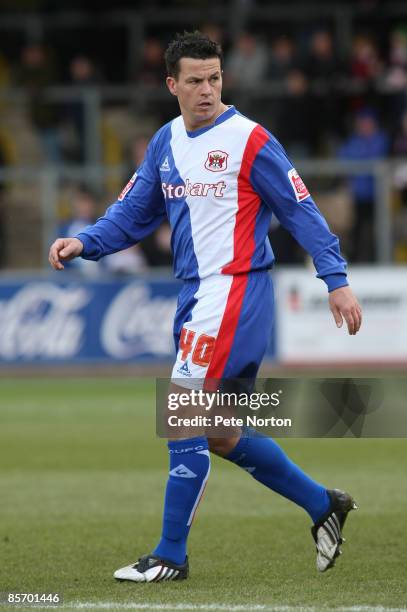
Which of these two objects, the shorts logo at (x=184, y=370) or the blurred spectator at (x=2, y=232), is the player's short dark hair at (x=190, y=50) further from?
the blurred spectator at (x=2, y=232)

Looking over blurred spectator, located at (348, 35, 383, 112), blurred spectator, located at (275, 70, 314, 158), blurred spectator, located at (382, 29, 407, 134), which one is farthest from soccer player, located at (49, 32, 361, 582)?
blurred spectator, located at (348, 35, 383, 112)

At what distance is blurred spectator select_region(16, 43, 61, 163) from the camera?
19906 mm

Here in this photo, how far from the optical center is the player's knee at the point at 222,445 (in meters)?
6.24

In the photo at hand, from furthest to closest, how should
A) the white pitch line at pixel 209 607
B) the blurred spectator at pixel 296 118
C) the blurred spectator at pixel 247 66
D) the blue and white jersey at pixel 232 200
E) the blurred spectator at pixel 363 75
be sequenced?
the blurred spectator at pixel 247 66 → the blurred spectator at pixel 363 75 → the blurred spectator at pixel 296 118 → the blue and white jersey at pixel 232 200 → the white pitch line at pixel 209 607

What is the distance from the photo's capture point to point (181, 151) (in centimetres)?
637

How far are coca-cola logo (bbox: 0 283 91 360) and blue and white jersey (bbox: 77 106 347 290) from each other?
10635 millimetres

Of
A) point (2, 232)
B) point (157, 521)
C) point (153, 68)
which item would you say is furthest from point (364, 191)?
point (157, 521)

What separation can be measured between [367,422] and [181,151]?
5.82 feet

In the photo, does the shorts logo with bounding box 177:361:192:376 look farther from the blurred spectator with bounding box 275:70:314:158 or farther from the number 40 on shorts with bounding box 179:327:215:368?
the blurred spectator with bounding box 275:70:314:158

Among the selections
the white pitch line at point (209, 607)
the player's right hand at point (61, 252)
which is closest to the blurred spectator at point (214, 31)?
the player's right hand at point (61, 252)

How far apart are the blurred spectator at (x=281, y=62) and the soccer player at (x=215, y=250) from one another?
13.2 m

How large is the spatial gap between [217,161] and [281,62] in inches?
537

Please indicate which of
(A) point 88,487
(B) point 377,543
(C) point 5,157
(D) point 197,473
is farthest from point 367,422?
(C) point 5,157

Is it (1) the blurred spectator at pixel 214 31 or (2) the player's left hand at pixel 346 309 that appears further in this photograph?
(1) the blurred spectator at pixel 214 31
